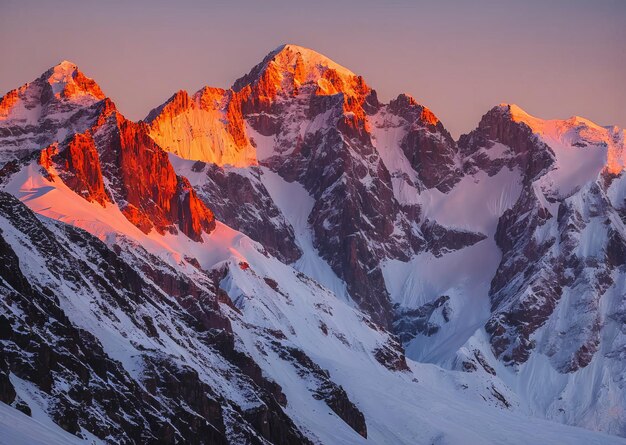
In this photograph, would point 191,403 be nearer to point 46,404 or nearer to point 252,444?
point 252,444

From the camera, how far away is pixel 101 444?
419 ft

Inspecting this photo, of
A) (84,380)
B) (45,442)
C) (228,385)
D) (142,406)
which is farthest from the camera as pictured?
(228,385)

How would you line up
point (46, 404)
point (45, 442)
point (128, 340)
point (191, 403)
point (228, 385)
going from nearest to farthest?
point (45, 442), point (46, 404), point (191, 403), point (128, 340), point (228, 385)

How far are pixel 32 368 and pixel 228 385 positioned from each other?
68.7 meters

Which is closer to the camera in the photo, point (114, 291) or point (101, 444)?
point (101, 444)

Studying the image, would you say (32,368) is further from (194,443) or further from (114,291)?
(114,291)

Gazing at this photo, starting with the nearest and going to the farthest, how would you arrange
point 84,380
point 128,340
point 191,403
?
1. point 84,380
2. point 191,403
3. point 128,340

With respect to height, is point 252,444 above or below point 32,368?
below

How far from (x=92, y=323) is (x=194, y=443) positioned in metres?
29.6

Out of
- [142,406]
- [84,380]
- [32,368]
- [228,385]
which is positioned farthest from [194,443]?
[228,385]

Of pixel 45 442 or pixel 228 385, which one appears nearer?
pixel 45 442

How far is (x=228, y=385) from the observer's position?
194 meters

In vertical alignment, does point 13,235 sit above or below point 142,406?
above

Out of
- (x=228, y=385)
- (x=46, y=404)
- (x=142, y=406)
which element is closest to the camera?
(x=46, y=404)
